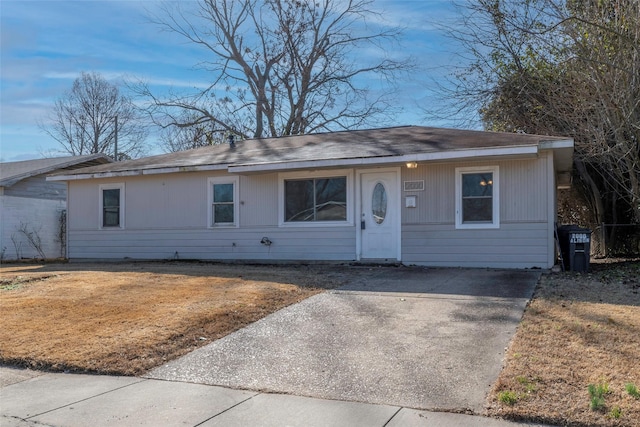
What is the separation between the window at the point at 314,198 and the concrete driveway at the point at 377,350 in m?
4.28

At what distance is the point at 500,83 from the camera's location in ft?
53.8

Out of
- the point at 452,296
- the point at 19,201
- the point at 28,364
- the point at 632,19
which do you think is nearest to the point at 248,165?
the point at 452,296

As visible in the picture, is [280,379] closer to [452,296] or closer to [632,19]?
[452,296]

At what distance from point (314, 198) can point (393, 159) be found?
246 centimetres

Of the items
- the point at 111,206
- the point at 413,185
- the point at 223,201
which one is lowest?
the point at 111,206

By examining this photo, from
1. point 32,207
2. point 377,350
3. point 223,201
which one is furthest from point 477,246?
point 32,207

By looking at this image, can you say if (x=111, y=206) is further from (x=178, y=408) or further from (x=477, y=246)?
(x=178, y=408)

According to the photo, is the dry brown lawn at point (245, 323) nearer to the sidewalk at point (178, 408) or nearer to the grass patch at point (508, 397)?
the grass patch at point (508, 397)

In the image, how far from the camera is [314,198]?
1291 centimetres

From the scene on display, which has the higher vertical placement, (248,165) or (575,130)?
(575,130)

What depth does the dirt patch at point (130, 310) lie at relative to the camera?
19.0ft

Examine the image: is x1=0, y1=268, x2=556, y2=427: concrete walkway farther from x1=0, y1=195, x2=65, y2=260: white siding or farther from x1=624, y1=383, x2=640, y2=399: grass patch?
x1=0, y1=195, x2=65, y2=260: white siding

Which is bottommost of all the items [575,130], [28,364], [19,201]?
[28,364]

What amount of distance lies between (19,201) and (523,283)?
1927cm
